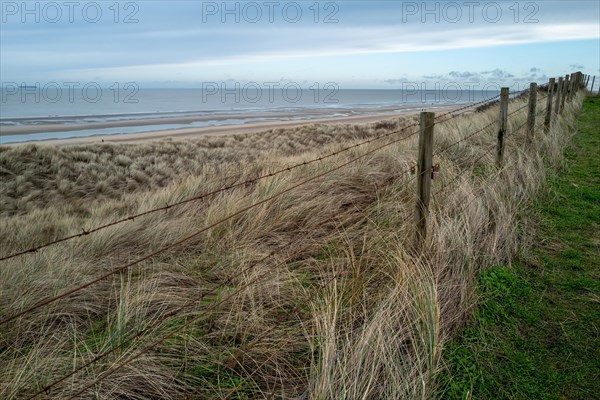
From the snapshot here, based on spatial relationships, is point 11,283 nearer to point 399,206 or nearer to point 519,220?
point 399,206

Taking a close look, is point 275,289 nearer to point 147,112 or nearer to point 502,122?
point 502,122

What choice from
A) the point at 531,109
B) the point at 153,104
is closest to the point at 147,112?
the point at 153,104

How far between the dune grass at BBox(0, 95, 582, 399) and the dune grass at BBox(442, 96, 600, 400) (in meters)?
0.19

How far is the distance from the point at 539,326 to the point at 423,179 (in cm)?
145

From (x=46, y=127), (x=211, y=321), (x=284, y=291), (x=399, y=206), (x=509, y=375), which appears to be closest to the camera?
(x=509, y=375)

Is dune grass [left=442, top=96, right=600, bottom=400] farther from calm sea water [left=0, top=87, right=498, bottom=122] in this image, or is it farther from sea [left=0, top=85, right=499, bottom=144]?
calm sea water [left=0, top=87, right=498, bottom=122]

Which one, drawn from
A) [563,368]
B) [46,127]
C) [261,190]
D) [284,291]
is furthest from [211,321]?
[46,127]

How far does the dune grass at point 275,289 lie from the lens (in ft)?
9.11

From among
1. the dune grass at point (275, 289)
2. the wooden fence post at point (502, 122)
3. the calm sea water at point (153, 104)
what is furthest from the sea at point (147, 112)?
the wooden fence post at point (502, 122)

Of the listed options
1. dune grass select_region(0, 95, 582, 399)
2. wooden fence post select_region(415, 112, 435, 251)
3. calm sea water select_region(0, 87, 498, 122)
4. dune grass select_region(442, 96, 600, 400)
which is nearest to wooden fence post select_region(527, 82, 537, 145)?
dune grass select_region(0, 95, 582, 399)

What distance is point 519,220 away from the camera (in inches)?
223

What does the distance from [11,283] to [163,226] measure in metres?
1.81

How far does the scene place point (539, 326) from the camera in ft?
11.9

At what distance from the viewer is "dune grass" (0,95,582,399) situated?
9.11 feet
